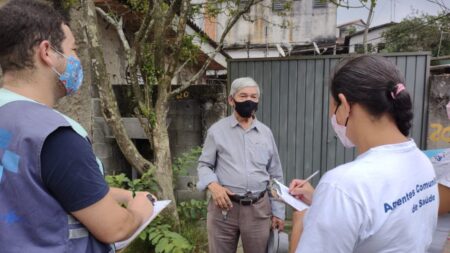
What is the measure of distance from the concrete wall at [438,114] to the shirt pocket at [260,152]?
2.71m

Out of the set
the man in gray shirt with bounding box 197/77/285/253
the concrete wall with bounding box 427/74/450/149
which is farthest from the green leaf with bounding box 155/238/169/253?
the concrete wall with bounding box 427/74/450/149

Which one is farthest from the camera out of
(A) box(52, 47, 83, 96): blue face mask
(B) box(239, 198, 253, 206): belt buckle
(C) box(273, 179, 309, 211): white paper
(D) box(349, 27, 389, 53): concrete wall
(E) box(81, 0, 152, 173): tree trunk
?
(D) box(349, 27, 389, 53): concrete wall

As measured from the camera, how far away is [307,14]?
55.4ft

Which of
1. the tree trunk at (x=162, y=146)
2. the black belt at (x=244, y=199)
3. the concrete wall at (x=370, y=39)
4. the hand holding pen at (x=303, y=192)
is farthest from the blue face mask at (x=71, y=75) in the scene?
the concrete wall at (x=370, y=39)

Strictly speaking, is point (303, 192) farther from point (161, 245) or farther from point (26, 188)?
point (161, 245)

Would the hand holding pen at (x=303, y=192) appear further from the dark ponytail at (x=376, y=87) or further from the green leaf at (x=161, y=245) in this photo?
the green leaf at (x=161, y=245)

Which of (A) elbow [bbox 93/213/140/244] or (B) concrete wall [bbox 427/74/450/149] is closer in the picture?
(A) elbow [bbox 93/213/140/244]

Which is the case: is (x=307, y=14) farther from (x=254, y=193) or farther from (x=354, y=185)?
(x=354, y=185)

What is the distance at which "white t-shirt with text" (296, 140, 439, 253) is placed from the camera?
3.11ft

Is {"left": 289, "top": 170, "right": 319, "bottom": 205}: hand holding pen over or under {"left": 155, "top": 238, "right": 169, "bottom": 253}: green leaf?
over

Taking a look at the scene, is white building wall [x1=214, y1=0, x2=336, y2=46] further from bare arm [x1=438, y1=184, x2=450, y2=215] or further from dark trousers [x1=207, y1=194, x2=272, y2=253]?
bare arm [x1=438, y1=184, x2=450, y2=215]

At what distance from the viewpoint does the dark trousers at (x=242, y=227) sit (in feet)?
8.36

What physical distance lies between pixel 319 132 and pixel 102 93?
2804 millimetres

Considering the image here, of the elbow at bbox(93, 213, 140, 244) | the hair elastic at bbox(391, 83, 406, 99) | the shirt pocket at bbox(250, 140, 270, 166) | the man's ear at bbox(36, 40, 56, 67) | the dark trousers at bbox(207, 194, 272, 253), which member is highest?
the man's ear at bbox(36, 40, 56, 67)
